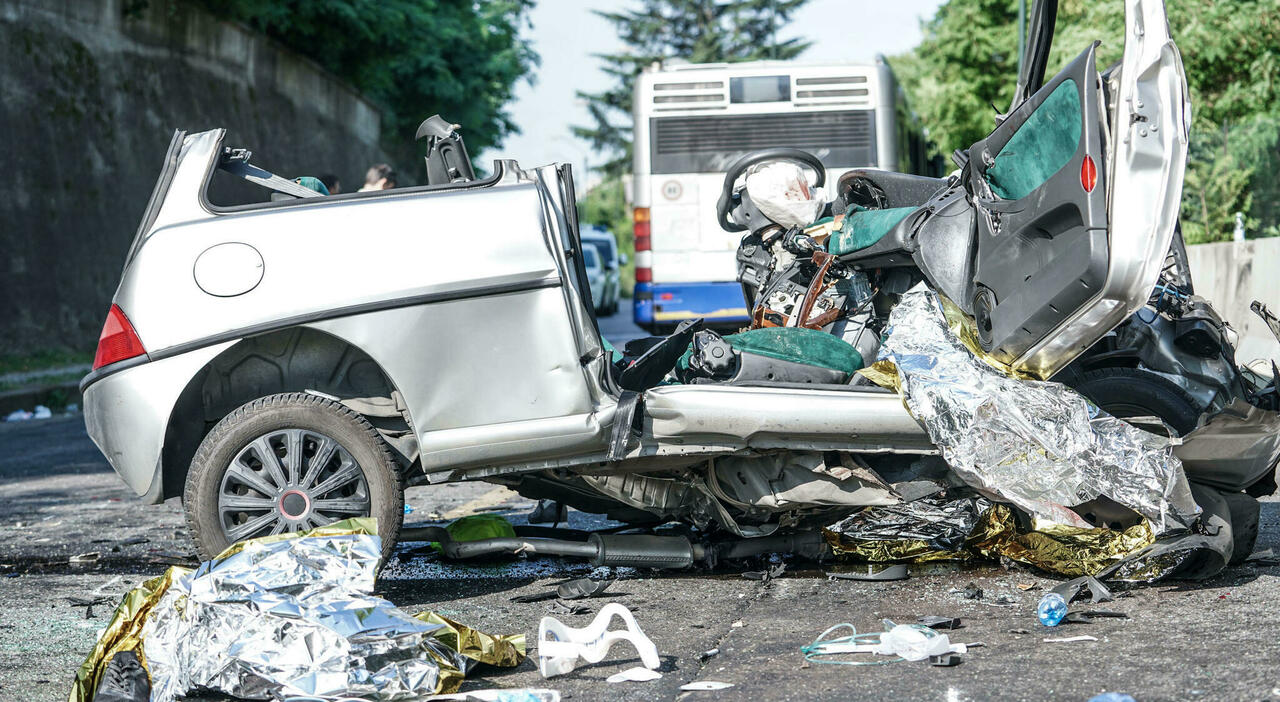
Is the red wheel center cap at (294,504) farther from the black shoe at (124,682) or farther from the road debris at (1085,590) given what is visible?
the road debris at (1085,590)

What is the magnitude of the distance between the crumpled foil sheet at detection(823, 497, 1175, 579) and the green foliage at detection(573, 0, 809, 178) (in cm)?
5244

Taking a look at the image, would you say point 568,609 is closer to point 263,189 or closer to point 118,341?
point 118,341

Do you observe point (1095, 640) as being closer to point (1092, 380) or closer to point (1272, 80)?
point (1092, 380)

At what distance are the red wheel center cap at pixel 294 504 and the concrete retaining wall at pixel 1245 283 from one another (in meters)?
6.86

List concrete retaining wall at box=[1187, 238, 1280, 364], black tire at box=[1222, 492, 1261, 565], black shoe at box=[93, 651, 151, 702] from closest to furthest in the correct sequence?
black shoe at box=[93, 651, 151, 702], black tire at box=[1222, 492, 1261, 565], concrete retaining wall at box=[1187, 238, 1280, 364]

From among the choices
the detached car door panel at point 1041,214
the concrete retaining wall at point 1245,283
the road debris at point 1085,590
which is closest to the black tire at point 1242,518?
the road debris at point 1085,590

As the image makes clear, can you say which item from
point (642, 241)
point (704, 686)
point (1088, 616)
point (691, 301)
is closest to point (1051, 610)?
point (1088, 616)

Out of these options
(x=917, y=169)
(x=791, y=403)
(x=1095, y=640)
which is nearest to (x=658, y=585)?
(x=791, y=403)

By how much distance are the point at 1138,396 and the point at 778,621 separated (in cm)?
158

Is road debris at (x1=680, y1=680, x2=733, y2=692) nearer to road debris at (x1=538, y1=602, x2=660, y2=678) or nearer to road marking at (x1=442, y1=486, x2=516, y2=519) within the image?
road debris at (x1=538, y1=602, x2=660, y2=678)

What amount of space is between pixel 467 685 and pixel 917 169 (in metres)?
15.4

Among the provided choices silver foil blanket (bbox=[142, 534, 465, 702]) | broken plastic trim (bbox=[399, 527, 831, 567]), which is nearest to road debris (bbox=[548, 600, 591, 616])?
broken plastic trim (bbox=[399, 527, 831, 567])

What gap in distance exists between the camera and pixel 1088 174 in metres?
3.87

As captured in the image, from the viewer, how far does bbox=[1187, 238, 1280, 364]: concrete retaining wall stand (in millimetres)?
9797
